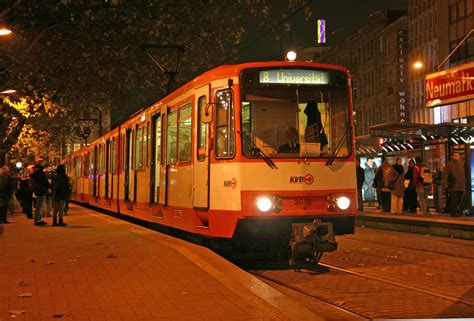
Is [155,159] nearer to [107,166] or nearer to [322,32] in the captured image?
[107,166]

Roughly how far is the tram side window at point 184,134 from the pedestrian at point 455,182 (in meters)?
9.66

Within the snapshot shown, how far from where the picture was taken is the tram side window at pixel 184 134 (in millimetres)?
12258

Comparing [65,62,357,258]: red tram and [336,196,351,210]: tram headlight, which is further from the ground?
[65,62,357,258]: red tram

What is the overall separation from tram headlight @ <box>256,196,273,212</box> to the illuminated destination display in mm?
1902

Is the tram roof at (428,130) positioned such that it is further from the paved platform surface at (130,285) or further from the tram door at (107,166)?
the paved platform surface at (130,285)

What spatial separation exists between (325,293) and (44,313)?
157 inches

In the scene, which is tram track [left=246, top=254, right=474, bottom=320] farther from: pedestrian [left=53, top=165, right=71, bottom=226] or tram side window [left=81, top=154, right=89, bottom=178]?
tram side window [left=81, top=154, right=89, bottom=178]

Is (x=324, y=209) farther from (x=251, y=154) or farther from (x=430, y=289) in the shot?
(x=430, y=289)

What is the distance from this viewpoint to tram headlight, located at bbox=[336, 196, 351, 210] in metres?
10.5

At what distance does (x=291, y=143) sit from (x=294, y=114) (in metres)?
0.48

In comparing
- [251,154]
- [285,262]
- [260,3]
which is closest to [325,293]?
[251,154]

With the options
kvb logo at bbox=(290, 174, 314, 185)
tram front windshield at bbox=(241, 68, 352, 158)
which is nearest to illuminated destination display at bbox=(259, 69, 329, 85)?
tram front windshield at bbox=(241, 68, 352, 158)

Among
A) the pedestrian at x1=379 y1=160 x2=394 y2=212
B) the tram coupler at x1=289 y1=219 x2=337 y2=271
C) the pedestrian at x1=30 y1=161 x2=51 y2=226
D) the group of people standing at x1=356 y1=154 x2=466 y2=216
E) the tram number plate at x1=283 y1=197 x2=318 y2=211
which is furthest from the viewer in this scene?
the pedestrian at x1=379 y1=160 x2=394 y2=212

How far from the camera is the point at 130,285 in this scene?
797 centimetres
